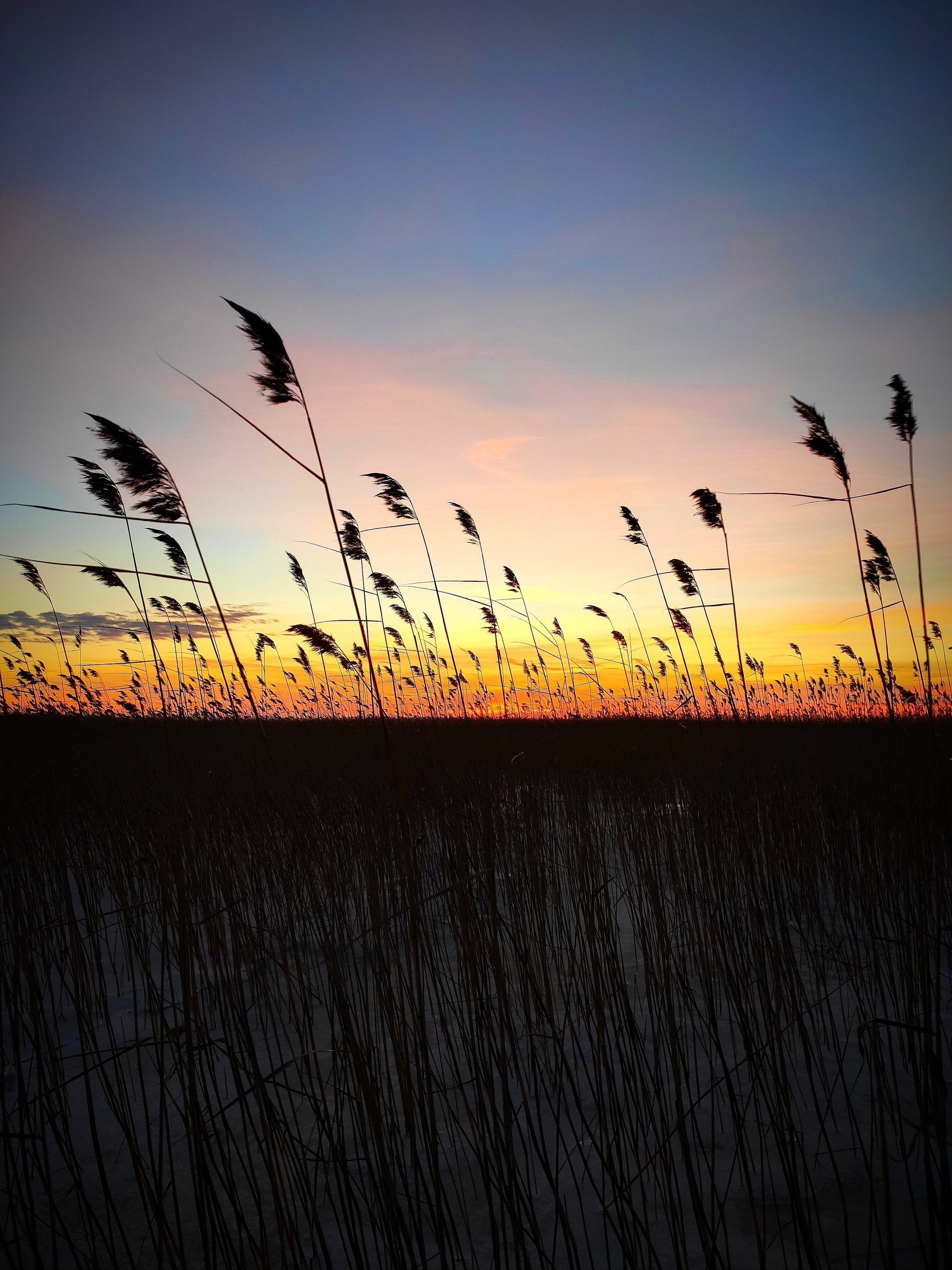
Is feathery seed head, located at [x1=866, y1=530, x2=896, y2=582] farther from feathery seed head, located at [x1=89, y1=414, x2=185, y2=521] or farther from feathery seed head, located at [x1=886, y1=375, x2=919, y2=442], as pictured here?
feathery seed head, located at [x1=89, y1=414, x2=185, y2=521]

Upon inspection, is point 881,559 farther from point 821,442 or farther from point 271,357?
point 271,357

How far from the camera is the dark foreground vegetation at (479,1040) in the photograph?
1.41 metres

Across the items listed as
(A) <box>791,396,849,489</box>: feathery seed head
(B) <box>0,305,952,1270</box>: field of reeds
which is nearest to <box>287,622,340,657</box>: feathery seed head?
(B) <box>0,305,952,1270</box>: field of reeds

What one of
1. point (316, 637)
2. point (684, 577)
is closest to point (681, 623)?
point (684, 577)

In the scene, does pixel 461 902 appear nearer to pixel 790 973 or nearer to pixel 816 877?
pixel 790 973

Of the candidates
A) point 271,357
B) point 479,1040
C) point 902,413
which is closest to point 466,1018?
point 479,1040

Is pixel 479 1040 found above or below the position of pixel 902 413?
below

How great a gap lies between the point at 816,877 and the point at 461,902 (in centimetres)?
260

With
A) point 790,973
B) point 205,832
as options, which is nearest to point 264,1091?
point 790,973

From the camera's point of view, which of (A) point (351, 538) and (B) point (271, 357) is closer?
(B) point (271, 357)

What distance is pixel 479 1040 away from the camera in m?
1.89

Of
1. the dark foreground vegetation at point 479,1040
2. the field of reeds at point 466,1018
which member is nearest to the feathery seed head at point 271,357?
the field of reeds at point 466,1018

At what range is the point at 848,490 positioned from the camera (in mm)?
3311

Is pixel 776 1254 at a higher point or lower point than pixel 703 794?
lower
